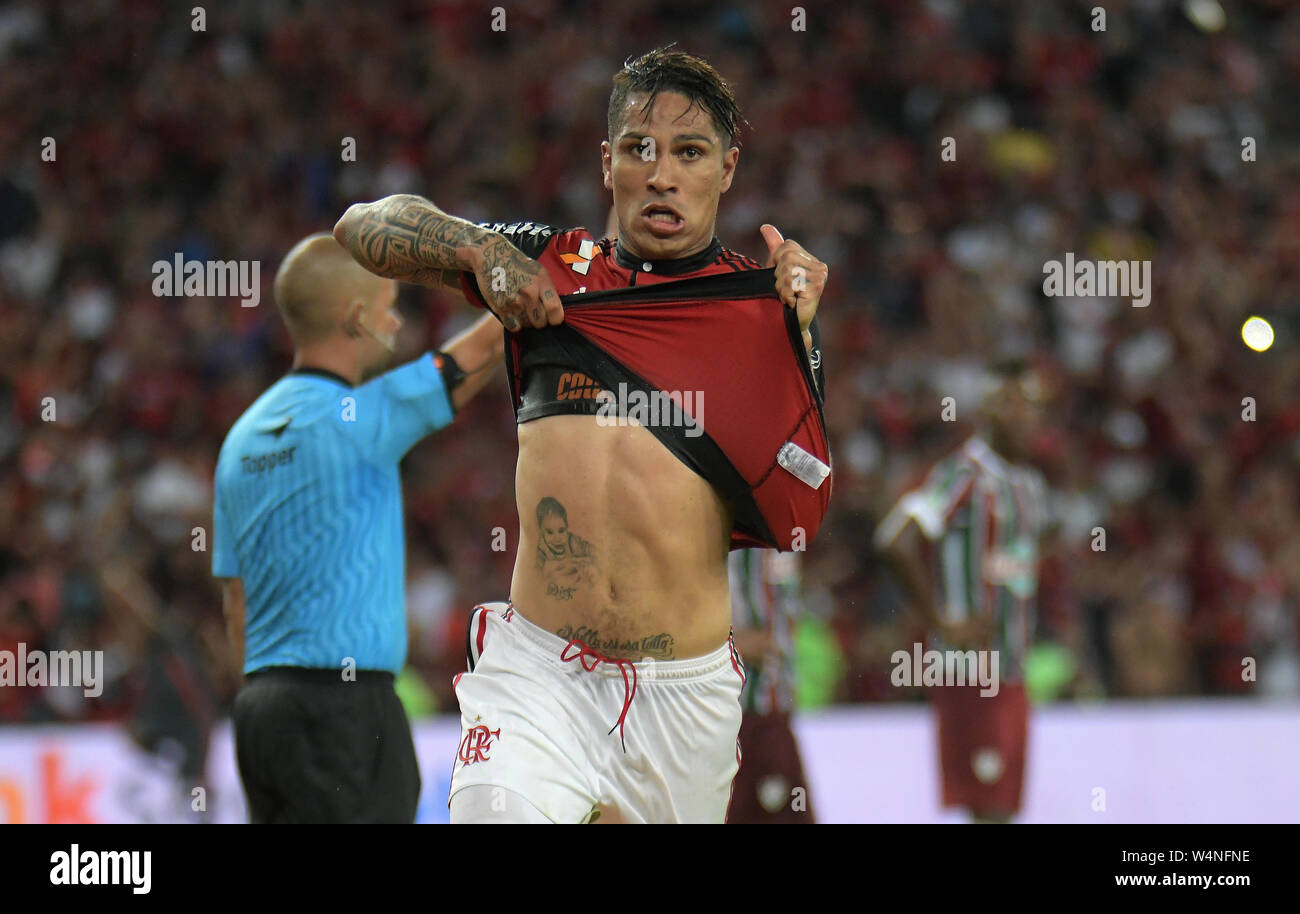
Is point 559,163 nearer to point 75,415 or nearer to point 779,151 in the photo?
point 779,151

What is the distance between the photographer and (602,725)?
3865mm

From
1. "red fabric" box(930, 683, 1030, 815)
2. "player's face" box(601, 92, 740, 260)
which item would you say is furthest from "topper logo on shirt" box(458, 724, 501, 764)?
"red fabric" box(930, 683, 1030, 815)

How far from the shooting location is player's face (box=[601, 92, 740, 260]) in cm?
398

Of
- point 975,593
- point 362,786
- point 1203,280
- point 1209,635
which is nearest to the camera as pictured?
point 362,786

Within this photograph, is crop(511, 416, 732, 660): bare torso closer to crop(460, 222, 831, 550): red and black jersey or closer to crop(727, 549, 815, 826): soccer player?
crop(460, 222, 831, 550): red and black jersey

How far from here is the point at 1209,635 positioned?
10484 mm

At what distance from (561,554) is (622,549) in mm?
150

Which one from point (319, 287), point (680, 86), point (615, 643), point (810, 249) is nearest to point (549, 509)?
point (615, 643)

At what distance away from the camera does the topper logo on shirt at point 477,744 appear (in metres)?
3.76

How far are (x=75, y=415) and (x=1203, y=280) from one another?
847 cm

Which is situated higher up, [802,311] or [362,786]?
[802,311]

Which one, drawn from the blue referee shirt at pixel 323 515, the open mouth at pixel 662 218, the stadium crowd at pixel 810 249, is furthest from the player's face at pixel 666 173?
the stadium crowd at pixel 810 249

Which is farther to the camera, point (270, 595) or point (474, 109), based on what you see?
point (474, 109)
